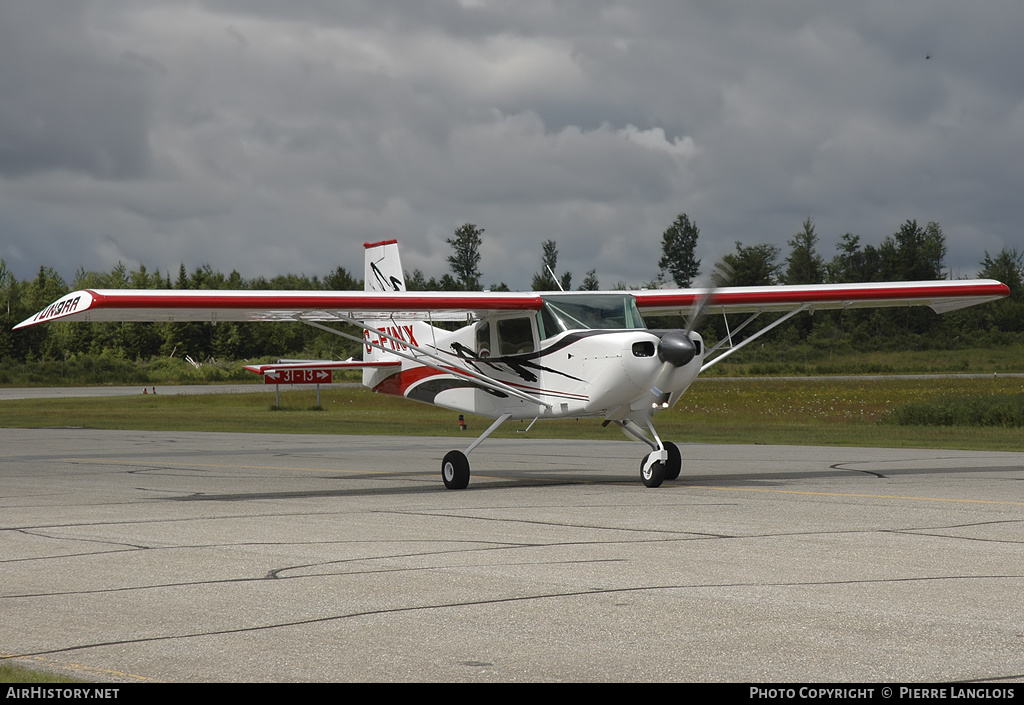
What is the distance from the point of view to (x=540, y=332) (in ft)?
51.7

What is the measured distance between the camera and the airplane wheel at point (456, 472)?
1541 centimetres

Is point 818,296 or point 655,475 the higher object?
point 818,296

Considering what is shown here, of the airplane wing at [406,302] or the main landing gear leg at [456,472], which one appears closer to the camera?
the airplane wing at [406,302]

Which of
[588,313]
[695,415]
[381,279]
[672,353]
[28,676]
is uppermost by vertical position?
[381,279]

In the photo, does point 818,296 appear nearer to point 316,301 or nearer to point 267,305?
point 316,301

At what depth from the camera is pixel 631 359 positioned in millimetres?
14102

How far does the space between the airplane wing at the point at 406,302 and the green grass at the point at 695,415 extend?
585 cm

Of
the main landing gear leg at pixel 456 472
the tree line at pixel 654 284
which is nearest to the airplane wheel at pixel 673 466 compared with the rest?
the main landing gear leg at pixel 456 472

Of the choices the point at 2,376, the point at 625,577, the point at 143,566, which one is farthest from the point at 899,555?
the point at 2,376

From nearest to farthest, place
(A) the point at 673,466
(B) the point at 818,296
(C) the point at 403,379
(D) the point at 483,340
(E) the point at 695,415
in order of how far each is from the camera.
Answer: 1. (A) the point at 673,466
2. (D) the point at 483,340
3. (B) the point at 818,296
4. (C) the point at 403,379
5. (E) the point at 695,415

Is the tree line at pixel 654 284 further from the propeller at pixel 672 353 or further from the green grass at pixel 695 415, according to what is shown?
the propeller at pixel 672 353

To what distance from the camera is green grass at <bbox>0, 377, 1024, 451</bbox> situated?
2700 centimetres

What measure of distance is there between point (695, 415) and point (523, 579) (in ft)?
96.7

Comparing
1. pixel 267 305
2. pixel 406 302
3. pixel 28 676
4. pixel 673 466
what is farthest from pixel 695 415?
pixel 28 676
